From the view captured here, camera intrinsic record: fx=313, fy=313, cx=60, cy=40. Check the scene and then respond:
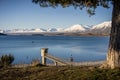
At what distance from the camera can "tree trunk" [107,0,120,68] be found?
11.6m

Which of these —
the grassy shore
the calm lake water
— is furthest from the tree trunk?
the calm lake water

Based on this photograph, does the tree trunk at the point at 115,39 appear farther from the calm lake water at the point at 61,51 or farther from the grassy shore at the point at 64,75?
the calm lake water at the point at 61,51

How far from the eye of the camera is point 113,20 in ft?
38.6

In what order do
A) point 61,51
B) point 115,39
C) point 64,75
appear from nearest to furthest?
point 64,75 → point 115,39 → point 61,51

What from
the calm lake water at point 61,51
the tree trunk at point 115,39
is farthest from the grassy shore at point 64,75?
the calm lake water at point 61,51

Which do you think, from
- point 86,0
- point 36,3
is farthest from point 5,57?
point 86,0

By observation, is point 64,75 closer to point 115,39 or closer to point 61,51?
point 115,39

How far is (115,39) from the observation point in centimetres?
1163

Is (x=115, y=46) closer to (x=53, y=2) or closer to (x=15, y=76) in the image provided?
(x=53, y=2)

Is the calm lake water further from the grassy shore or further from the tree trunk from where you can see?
the tree trunk

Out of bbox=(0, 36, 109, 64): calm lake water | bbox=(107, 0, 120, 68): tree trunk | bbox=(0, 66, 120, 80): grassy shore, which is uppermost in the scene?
bbox=(107, 0, 120, 68): tree trunk

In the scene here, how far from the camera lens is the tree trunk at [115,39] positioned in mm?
11568

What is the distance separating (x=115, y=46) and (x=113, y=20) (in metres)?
0.99

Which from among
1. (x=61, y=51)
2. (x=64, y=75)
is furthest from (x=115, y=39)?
(x=61, y=51)
